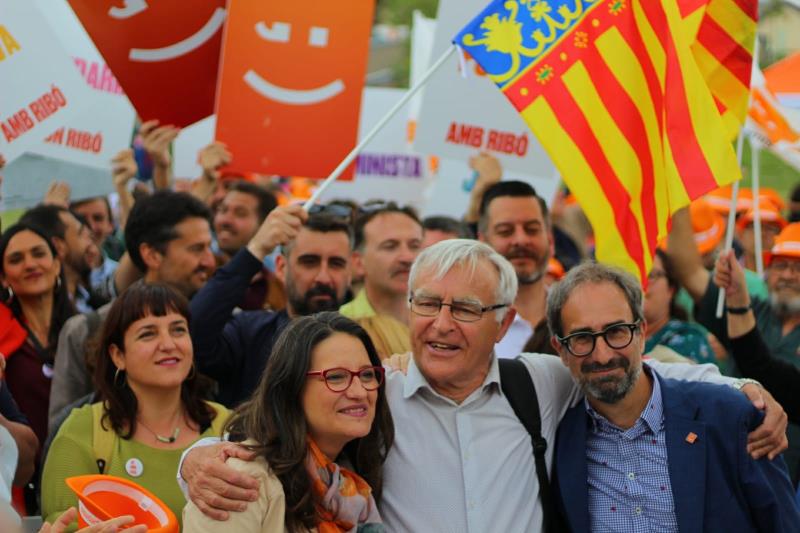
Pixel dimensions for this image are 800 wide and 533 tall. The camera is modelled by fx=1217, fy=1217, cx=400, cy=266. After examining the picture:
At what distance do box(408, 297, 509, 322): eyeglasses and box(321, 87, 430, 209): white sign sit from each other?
629 centimetres

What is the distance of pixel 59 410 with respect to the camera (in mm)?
5414

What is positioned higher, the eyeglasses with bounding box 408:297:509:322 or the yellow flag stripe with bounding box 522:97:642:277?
the yellow flag stripe with bounding box 522:97:642:277

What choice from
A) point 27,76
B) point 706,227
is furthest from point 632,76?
point 706,227

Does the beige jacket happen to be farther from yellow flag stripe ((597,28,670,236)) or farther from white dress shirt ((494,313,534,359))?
white dress shirt ((494,313,534,359))

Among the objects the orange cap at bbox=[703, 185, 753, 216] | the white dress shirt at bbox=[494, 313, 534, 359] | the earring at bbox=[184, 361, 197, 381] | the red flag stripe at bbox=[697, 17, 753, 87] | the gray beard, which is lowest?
the earring at bbox=[184, 361, 197, 381]

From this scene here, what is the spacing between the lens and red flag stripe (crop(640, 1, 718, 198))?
5051mm

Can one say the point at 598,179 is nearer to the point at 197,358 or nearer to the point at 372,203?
the point at 197,358

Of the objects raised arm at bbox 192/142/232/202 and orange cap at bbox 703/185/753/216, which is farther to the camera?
orange cap at bbox 703/185/753/216

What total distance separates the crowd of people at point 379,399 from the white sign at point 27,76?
2.38ft

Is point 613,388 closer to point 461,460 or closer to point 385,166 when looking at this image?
point 461,460

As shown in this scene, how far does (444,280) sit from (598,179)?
1191 millimetres

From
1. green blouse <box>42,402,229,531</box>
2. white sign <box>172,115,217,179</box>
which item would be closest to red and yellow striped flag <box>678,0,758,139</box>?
green blouse <box>42,402,229,531</box>

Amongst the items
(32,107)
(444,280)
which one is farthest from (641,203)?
(32,107)

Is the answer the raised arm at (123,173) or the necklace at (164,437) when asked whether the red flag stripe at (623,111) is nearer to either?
the necklace at (164,437)
